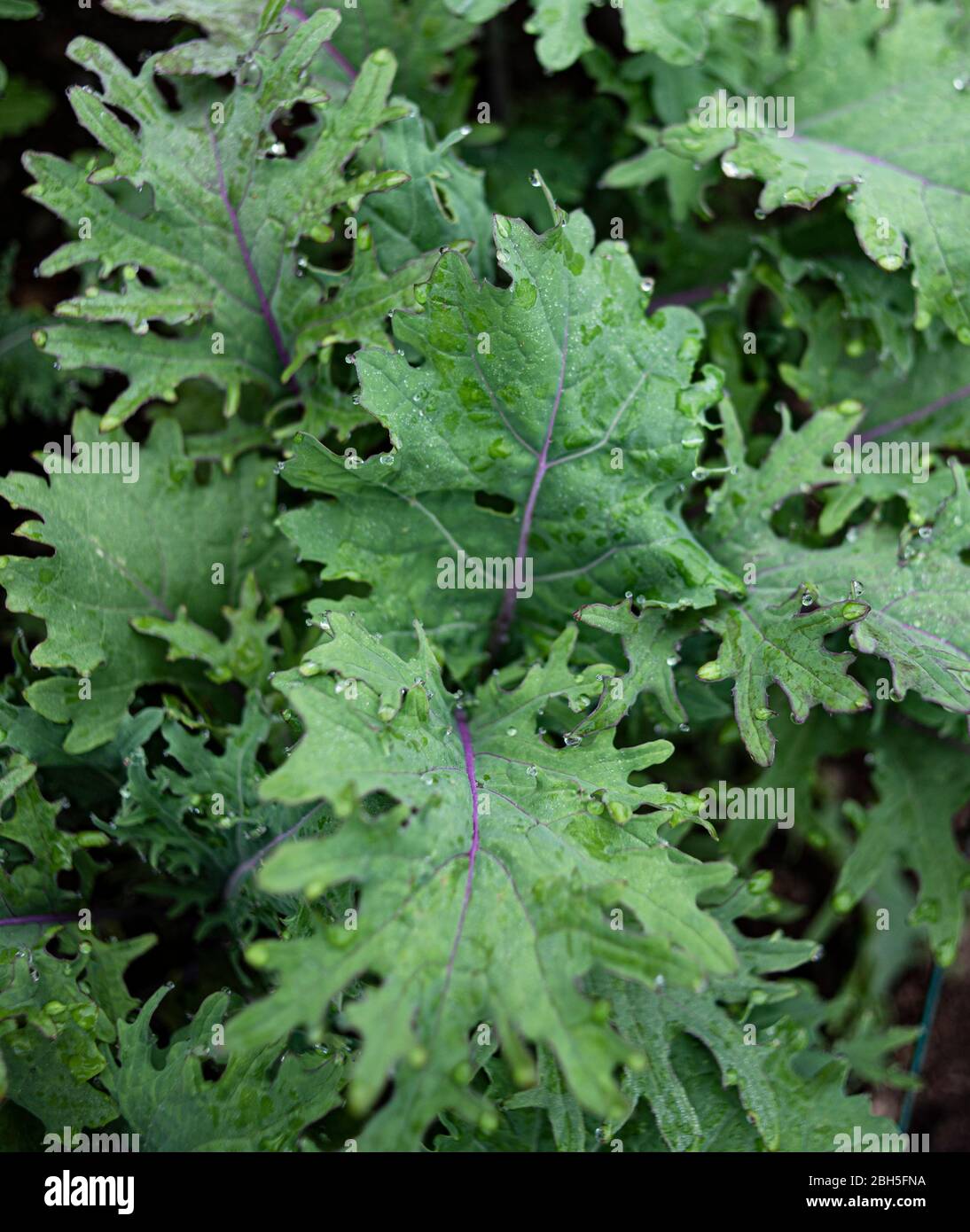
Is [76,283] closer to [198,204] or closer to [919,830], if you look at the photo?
[198,204]

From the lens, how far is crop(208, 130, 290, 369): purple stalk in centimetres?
180

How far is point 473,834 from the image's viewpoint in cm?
138

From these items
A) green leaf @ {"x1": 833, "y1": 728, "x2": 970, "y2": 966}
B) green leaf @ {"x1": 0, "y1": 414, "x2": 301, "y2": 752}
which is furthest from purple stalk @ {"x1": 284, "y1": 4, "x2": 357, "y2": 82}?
green leaf @ {"x1": 833, "y1": 728, "x2": 970, "y2": 966}

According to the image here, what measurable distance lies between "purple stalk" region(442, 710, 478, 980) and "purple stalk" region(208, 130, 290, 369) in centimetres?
77

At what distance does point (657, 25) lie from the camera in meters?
1.97

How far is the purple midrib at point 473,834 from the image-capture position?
1.24m

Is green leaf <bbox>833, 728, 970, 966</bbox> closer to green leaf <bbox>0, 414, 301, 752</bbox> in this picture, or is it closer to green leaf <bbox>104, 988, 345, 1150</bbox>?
green leaf <bbox>104, 988, 345, 1150</bbox>

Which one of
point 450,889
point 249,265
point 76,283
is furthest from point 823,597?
point 76,283

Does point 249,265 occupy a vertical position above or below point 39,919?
above

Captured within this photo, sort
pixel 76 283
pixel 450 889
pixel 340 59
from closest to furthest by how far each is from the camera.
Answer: pixel 450 889, pixel 340 59, pixel 76 283

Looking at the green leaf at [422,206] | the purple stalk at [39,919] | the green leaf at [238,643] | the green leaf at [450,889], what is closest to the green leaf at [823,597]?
the green leaf at [450,889]

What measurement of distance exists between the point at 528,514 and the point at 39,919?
107cm
